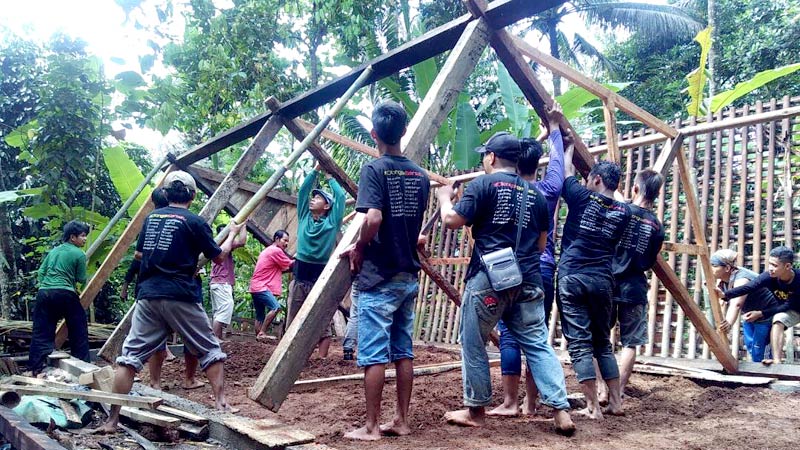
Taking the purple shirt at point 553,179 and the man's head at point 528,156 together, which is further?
the purple shirt at point 553,179

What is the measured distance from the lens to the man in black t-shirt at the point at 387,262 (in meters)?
3.08

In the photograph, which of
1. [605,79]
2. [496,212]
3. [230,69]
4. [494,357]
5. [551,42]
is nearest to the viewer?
[496,212]

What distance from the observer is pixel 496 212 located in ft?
10.8

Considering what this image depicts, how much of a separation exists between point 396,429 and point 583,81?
3036 millimetres

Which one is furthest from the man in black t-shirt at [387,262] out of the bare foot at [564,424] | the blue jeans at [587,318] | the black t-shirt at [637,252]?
the black t-shirt at [637,252]

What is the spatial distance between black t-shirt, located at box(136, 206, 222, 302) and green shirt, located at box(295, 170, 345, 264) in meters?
2.30

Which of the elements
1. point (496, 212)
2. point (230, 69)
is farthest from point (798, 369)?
point (230, 69)

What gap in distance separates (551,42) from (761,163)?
11.8m

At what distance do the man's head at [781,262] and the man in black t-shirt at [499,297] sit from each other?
289cm

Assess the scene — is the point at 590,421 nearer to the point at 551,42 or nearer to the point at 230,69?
the point at 230,69

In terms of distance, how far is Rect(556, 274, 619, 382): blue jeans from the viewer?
3801 mm

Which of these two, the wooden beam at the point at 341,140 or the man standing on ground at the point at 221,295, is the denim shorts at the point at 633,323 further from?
the man standing on ground at the point at 221,295

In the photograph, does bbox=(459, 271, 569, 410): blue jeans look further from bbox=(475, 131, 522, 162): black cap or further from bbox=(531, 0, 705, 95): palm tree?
bbox=(531, 0, 705, 95): palm tree

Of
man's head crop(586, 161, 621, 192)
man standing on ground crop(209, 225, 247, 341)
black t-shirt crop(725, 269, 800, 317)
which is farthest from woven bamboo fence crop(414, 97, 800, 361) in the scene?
man standing on ground crop(209, 225, 247, 341)
